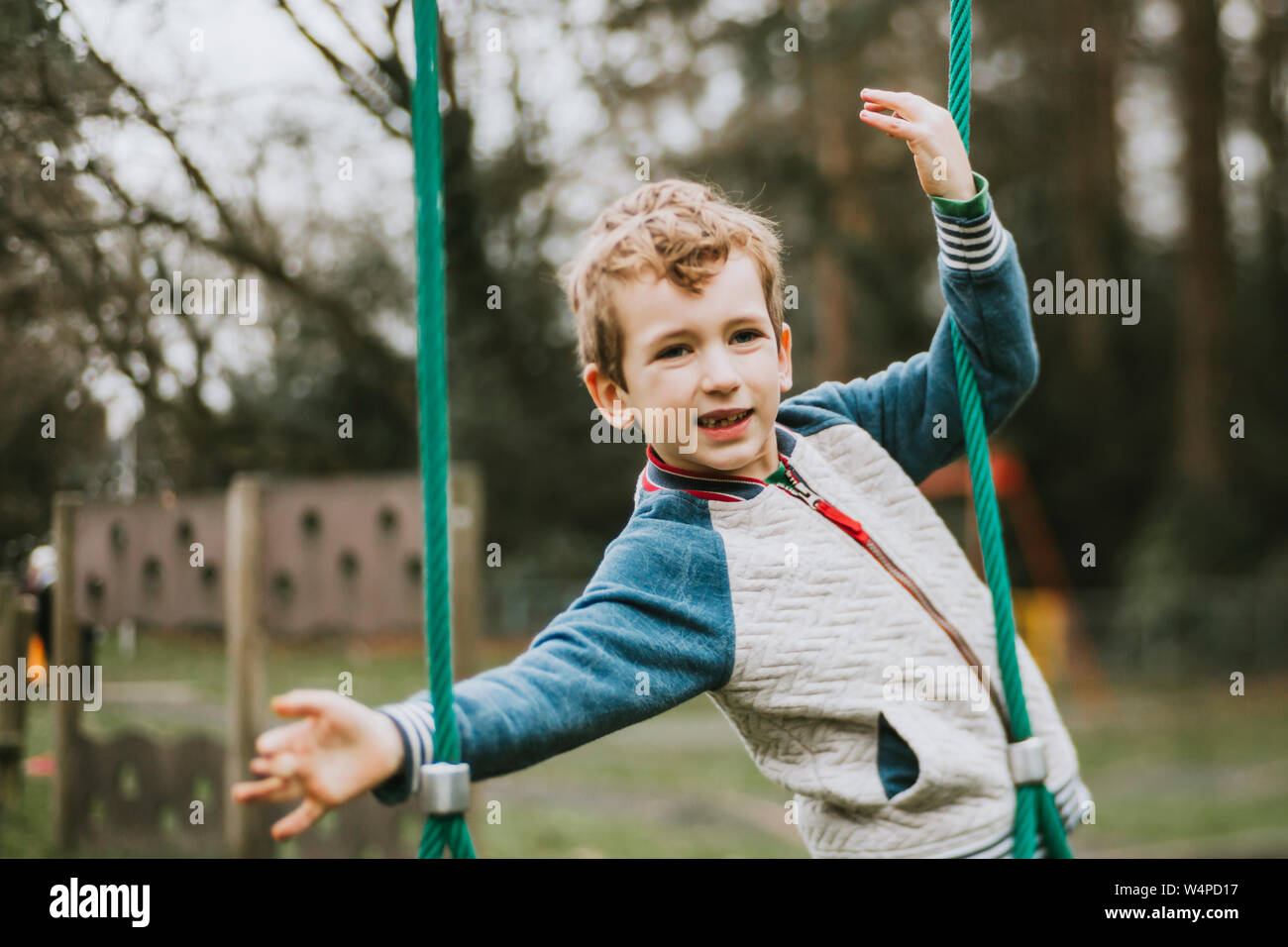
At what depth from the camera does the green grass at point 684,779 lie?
322cm

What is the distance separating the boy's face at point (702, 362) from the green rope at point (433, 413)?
0.66 feet

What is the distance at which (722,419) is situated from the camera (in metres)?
1.15

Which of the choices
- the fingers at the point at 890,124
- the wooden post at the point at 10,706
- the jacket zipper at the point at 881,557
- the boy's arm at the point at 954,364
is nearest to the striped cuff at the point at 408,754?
the jacket zipper at the point at 881,557

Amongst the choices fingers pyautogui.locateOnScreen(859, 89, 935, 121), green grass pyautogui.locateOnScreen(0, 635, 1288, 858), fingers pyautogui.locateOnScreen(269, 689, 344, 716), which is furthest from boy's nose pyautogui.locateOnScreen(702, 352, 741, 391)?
green grass pyautogui.locateOnScreen(0, 635, 1288, 858)

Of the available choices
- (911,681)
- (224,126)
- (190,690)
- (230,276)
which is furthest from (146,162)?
(911,681)

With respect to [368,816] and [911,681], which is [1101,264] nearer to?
[368,816]

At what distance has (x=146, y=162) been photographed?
8.20 ft

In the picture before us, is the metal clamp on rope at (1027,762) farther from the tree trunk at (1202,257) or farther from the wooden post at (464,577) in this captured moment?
the tree trunk at (1202,257)

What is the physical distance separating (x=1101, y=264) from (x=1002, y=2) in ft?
8.96

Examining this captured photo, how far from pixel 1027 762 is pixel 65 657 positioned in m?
2.29

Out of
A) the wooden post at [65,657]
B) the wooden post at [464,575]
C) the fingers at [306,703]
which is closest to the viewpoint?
the fingers at [306,703]

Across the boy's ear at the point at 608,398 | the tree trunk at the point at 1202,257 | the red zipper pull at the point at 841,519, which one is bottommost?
the red zipper pull at the point at 841,519

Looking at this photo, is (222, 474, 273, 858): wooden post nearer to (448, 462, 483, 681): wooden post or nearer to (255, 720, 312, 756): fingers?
(448, 462, 483, 681): wooden post

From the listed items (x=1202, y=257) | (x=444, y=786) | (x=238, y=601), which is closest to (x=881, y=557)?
(x=444, y=786)
